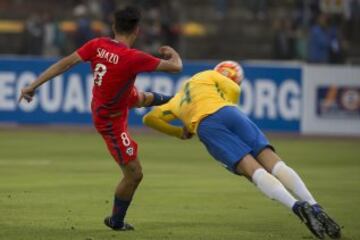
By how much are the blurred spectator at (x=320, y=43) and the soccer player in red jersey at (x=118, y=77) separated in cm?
1783

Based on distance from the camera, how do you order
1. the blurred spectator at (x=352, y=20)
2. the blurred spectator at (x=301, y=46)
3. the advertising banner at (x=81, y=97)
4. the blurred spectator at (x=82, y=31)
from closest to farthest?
the advertising banner at (x=81, y=97) → the blurred spectator at (x=82, y=31) → the blurred spectator at (x=301, y=46) → the blurred spectator at (x=352, y=20)

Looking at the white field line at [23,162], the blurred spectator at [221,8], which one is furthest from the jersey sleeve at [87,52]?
the blurred spectator at [221,8]

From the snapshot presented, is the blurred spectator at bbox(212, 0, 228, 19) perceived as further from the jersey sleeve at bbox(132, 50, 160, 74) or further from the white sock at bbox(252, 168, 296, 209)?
the white sock at bbox(252, 168, 296, 209)

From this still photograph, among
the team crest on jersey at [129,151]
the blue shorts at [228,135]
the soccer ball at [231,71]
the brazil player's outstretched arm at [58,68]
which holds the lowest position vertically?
the team crest on jersey at [129,151]

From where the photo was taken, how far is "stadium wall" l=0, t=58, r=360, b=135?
24.7 metres

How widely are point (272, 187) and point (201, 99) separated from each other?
128 centimetres

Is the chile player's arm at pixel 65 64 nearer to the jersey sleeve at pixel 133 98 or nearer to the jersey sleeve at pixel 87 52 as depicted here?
the jersey sleeve at pixel 87 52

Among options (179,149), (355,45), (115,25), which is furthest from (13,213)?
(355,45)

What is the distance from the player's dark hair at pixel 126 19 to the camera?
10102 millimetres

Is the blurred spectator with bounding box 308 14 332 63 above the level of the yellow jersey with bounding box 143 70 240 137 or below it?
below

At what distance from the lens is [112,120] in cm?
1035

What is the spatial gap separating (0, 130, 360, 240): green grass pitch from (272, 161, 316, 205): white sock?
0.40m

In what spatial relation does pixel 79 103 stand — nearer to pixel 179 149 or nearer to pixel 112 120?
pixel 179 149

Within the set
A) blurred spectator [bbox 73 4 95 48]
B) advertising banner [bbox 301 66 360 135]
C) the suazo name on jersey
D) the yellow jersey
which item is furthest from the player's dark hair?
blurred spectator [bbox 73 4 95 48]
